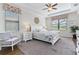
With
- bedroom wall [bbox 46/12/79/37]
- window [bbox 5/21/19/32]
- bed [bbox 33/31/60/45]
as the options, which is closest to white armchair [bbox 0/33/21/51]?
window [bbox 5/21/19/32]

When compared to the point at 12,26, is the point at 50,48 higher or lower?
lower

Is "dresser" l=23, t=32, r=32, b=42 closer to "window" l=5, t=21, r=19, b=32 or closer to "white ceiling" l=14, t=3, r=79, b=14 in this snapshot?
"window" l=5, t=21, r=19, b=32

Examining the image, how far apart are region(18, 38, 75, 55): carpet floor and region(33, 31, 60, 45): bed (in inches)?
3.8

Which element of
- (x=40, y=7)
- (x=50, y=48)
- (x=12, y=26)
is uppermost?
(x=40, y=7)

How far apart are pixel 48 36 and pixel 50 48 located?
0.27 metres

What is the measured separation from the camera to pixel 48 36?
208 cm

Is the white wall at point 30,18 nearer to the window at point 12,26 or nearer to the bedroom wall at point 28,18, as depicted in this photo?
the bedroom wall at point 28,18

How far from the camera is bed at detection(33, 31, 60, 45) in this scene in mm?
2037

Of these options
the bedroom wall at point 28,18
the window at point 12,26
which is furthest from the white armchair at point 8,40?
the bedroom wall at point 28,18

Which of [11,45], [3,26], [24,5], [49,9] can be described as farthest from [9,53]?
[49,9]

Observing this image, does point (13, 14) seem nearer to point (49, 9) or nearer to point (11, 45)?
point (11, 45)

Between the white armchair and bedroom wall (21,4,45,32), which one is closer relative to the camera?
the white armchair

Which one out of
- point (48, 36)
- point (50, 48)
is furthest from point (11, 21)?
point (50, 48)

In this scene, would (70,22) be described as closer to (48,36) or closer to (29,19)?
(48,36)
